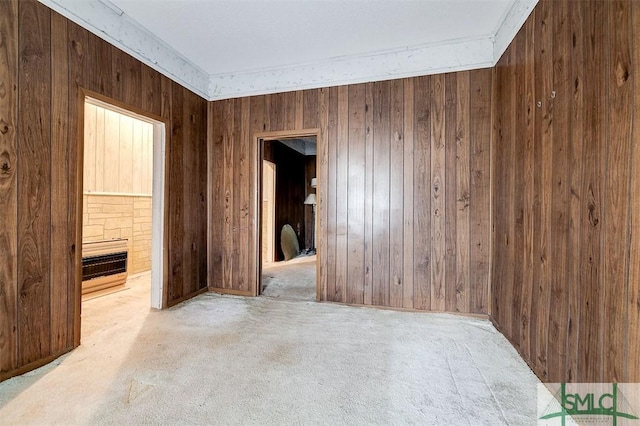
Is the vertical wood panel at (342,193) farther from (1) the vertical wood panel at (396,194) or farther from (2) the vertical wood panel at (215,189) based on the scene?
(2) the vertical wood panel at (215,189)

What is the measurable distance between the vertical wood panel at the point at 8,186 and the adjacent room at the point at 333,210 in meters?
0.01

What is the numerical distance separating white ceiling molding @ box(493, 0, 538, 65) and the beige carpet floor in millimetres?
2352

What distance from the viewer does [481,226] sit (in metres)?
2.69

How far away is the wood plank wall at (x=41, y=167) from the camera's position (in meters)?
1.71

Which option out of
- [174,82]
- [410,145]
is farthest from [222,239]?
[410,145]

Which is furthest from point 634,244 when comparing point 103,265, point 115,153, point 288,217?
point 288,217

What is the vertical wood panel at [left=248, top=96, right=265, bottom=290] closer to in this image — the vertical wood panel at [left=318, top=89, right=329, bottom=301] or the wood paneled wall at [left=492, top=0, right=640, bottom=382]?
the vertical wood panel at [left=318, top=89, right=329, bottom=301]

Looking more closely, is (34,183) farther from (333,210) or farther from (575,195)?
(575,195)

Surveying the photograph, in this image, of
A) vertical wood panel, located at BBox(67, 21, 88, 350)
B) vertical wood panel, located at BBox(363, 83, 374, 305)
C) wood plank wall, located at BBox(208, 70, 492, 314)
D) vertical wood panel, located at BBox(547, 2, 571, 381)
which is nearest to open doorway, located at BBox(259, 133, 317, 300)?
wood plank wall, located at BBox(208, 70, 492, 314)

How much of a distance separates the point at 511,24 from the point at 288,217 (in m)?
4.75

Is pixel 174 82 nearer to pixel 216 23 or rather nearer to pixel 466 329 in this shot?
pixel 216 23

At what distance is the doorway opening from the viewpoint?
2.91 m

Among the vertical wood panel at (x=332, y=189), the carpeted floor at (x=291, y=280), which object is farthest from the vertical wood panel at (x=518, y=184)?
the carpeted floor at (x=291, y=280)

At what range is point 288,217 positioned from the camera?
617cm
